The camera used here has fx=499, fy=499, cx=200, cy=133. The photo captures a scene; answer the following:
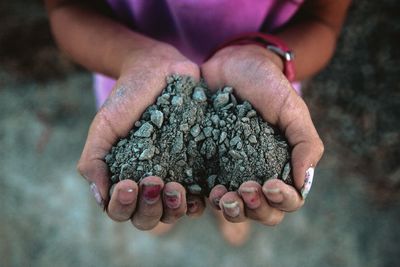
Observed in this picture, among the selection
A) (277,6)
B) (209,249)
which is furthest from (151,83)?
(209,249)

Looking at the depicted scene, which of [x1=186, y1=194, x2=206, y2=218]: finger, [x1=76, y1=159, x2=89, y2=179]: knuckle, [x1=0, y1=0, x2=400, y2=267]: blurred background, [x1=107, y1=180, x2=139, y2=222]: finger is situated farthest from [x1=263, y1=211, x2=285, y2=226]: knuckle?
[x1=0, y1=0, x2=400, y2=267]: blurred background

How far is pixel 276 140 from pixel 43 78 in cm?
148

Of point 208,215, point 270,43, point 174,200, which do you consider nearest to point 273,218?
point 174,200

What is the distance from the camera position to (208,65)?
113cm

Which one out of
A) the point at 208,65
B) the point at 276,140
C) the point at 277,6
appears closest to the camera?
the point at 276,140

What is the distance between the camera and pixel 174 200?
906 mm

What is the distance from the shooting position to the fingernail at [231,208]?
2.93 ft

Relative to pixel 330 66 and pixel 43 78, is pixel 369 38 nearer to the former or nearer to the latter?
pixel 330 66

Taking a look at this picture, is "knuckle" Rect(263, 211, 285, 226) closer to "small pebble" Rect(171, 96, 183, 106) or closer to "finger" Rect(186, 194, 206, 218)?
"finger" Rect(186, 194, 206, 218)

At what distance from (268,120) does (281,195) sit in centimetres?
20

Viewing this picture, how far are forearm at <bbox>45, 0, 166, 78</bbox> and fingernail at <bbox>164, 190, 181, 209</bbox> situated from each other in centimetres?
40

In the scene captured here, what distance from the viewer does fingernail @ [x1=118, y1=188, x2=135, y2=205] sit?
0.88m

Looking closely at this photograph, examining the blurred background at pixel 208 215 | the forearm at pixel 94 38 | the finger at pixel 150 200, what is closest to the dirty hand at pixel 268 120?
the finger at pixel 150 200

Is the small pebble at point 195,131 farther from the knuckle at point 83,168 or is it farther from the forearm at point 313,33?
the forearm at point 313,33
